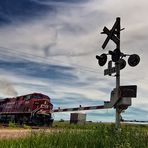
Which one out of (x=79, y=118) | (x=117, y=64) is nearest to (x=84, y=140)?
(x=117, y=64)

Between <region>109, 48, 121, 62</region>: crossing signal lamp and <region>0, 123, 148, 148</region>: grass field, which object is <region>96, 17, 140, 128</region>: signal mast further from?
<region>0, 123, 148, 148</region>: grass field

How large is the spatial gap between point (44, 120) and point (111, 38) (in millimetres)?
28359

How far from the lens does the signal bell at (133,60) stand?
15445mm

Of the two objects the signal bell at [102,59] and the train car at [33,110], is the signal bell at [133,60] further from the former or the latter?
the train car at [33,110]

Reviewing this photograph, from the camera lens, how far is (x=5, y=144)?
1145 cm

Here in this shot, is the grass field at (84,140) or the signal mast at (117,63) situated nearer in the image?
the grass field at (84,140)

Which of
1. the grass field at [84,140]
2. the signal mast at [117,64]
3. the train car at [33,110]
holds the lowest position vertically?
the grass field at [84,140]

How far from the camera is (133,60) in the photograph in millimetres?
15539

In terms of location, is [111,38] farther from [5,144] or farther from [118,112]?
[5,144]

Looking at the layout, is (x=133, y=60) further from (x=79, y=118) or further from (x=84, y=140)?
(x=79, y=118)

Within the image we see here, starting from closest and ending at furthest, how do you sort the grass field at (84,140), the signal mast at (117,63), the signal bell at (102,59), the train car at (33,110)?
the grass field at (84,140), the signal mast at (117,63), the signal bell at (102,59), the train car at (33,110)

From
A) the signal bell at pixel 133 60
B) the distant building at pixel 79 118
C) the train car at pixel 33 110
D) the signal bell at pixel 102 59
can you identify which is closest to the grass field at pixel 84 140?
the signal bell at pixel 133 60

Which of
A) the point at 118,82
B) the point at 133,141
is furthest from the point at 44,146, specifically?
the point at 118,82

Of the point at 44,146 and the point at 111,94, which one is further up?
the point at 111,94
